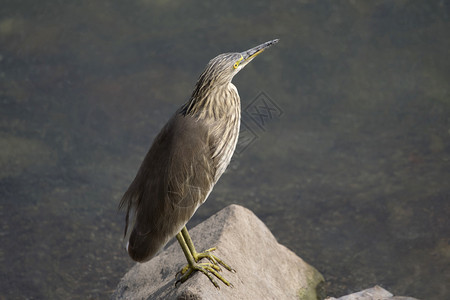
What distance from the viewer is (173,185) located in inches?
107

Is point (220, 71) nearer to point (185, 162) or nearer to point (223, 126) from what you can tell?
point (223, 126)

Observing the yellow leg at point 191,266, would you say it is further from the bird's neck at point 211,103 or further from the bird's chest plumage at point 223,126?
the bird's neck at point 211,103

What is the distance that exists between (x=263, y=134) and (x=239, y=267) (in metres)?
3.02

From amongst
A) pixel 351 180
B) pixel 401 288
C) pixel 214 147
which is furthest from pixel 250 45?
pixel 214 147

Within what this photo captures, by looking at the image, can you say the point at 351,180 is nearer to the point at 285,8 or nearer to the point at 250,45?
the point at 250,45

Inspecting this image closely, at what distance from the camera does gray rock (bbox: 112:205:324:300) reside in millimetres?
3139

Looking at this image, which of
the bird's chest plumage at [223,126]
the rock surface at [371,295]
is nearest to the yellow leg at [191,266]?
the bird's chest plumage at [223,126]

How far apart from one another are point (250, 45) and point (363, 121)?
161 centimetres

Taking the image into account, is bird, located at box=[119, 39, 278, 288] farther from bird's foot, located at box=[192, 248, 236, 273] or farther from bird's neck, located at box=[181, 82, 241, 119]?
bird's foot, located at box=[192, 248, 236, 273]

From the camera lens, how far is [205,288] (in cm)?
277

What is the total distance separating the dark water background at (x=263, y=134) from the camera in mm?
4781

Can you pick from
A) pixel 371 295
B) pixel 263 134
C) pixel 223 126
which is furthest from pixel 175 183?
pixel 263 134

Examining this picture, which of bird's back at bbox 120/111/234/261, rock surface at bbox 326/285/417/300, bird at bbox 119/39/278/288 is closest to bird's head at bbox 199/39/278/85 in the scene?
bird at bbox 119/39/278/288

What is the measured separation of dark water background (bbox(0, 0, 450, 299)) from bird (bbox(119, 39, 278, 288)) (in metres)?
2.02
